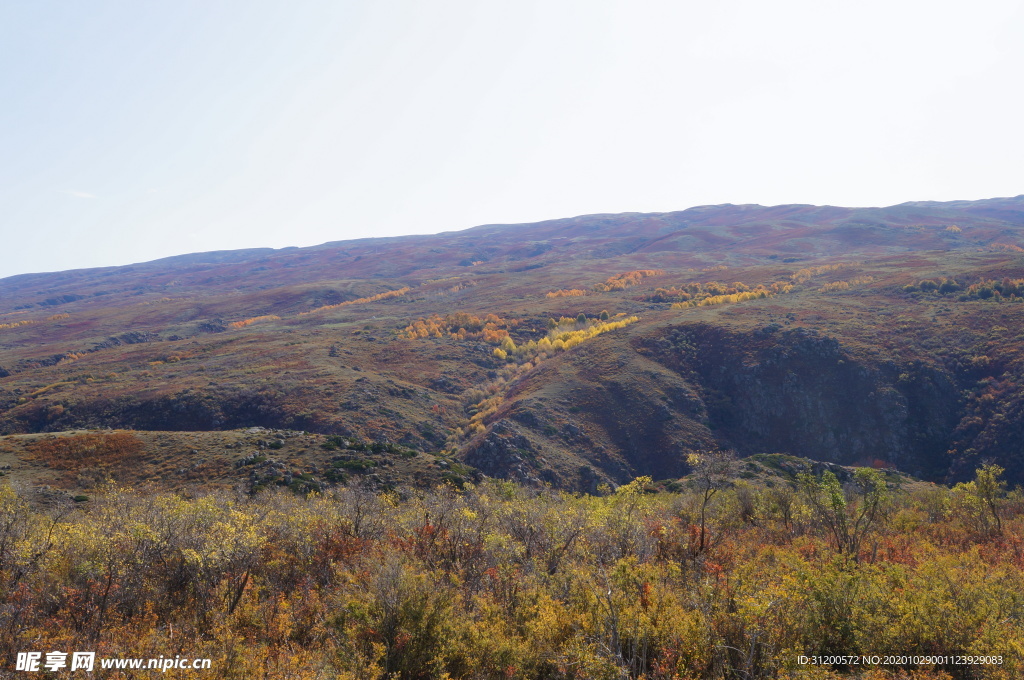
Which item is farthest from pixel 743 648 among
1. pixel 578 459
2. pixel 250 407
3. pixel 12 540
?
pixel 250 407

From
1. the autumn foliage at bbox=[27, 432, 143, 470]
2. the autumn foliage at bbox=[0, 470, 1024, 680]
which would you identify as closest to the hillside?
the autumn foliage at bbox=[27, 432, 143, 470]

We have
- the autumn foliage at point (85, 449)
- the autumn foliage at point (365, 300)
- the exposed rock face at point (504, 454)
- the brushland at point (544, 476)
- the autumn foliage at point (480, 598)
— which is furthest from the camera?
the autumn foliage at point (365, 300)

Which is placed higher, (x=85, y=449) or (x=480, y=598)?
(x=480, y=598)

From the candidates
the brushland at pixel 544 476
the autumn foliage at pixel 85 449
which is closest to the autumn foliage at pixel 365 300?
the brushland at pixel 544 476

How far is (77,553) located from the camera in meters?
14.1

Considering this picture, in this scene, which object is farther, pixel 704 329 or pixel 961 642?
pixel 704 329

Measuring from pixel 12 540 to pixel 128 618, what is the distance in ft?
18.2

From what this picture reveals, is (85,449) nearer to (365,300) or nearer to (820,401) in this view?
(820,401)

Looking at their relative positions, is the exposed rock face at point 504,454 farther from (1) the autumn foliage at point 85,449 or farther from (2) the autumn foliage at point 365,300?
(2) the autumn foliage at point 365,300

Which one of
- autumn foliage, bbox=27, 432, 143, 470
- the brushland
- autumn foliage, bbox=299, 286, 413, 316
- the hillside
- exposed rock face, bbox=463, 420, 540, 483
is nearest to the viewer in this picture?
the brushland

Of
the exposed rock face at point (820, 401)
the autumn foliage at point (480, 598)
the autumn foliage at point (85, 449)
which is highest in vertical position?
the autumn foliage at point (480, 598)

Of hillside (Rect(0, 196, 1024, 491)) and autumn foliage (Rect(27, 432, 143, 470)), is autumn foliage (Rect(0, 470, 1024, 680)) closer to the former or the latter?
hillside (Rect(0, 196, 1024, 491))

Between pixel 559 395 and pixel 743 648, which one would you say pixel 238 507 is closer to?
pixel 743 648

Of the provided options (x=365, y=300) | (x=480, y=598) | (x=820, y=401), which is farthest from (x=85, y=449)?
(x=365, y=300)
